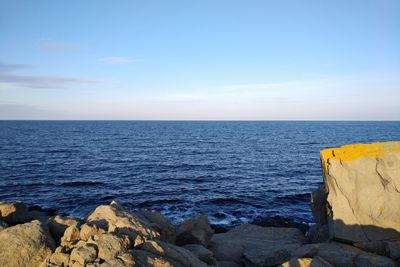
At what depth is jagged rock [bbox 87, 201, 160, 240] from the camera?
524 inches

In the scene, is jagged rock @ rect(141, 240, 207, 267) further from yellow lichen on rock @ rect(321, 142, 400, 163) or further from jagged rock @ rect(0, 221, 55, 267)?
yellow lichen on rock @ rect(321, 142, 400, 163)

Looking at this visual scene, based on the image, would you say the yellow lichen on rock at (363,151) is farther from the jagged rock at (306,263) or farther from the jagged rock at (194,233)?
the jagged rock at (194,233)

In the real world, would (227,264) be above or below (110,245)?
below

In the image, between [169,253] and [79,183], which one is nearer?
[169,253]

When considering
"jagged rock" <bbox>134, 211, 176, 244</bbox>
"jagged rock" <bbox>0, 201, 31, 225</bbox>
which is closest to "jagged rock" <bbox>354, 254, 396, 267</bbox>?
"jagged rock" <bbox>134, 211, 176, 244</bbox>

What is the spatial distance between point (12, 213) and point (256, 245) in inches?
583

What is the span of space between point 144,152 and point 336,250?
60506 millimetres

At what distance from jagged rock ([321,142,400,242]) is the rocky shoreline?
49mm

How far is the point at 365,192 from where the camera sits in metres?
18.6

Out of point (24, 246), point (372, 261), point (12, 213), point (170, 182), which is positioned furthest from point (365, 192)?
point (170, 182)

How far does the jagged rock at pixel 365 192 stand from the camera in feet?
58.5

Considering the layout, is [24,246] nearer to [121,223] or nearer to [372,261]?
[121,223]

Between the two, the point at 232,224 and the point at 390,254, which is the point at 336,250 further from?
the point at 232,224

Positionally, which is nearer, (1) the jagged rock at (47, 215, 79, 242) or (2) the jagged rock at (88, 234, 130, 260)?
(2) the jagged rock at (88, 234, 130, 260)
